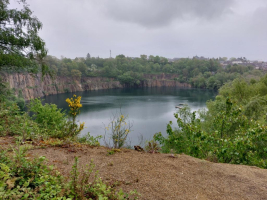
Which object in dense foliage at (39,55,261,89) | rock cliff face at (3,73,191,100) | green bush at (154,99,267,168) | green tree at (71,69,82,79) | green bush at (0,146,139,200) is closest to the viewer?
green bush at (0,146,139,200)

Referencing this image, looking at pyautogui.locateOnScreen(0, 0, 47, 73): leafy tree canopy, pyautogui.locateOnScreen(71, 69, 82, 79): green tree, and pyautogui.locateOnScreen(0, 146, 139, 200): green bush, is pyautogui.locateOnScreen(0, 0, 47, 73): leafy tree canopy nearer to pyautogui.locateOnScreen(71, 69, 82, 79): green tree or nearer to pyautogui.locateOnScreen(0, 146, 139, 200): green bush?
pyautogui.locateOnScreen(0, 146, 139, 200): green bush

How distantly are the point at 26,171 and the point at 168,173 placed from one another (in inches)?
66.5

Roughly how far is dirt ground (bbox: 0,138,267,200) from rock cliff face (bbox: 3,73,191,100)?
24737 millimetres

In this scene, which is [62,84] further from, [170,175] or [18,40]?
[170,175]

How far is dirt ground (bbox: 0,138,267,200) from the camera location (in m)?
2.18

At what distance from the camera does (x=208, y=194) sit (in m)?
Result: 2.17

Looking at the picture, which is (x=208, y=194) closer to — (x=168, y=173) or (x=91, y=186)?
(x=168, y=173)

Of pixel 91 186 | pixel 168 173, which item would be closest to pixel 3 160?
pixel 91 186

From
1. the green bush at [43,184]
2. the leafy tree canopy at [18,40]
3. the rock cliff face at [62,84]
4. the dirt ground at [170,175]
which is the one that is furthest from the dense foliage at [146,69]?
the green bush at [43,184]

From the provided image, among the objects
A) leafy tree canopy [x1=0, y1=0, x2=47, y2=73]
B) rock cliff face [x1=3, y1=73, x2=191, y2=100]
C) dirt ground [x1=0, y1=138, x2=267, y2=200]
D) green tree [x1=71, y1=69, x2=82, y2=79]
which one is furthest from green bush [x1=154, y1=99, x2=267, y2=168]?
green tree [x1=71, y1=69, x2=82, y2=79]

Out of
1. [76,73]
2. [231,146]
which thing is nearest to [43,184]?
[231,146]

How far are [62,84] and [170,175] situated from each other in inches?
1850

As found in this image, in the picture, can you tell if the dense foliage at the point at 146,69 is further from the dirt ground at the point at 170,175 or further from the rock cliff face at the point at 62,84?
the dirt ground at the point at 170,175

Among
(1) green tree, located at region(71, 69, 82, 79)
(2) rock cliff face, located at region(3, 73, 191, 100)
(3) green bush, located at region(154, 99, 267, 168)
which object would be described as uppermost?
(1) green tree, located at region(71, 69, 82, 79)
